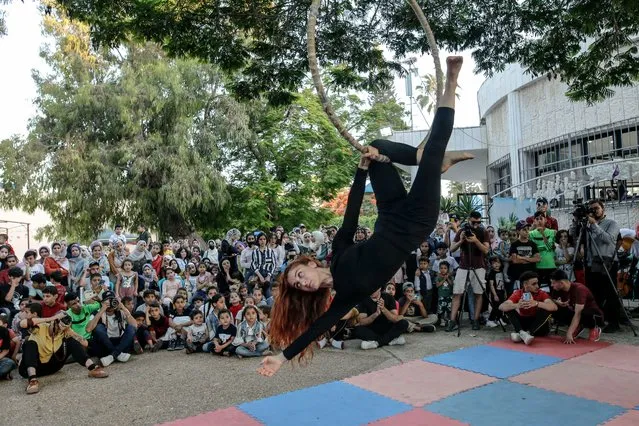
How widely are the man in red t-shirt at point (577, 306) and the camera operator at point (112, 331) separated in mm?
5474

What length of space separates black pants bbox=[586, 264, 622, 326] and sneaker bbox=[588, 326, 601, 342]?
54 centimetres

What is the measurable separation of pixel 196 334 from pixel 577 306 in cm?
491

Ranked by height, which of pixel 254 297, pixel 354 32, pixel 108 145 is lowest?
pixel 254 297

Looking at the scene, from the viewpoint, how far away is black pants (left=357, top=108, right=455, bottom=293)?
3088 mm

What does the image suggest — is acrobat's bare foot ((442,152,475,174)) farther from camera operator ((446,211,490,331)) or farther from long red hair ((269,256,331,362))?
camera operator ((446,211,490,331))

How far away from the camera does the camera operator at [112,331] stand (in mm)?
6473

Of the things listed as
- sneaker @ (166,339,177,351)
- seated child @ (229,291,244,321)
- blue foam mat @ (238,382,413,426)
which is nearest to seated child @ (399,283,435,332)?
seated child @ (229,291,244,321)

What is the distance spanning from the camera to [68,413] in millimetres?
4777

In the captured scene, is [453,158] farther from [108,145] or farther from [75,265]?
[108,145]

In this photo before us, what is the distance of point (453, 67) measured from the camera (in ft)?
10.2

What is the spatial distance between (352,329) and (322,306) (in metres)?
3.83

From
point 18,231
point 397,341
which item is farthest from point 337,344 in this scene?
point 18,231

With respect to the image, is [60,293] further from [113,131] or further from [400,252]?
[113,131]

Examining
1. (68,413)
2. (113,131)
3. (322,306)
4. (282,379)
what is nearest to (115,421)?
(68,413)
